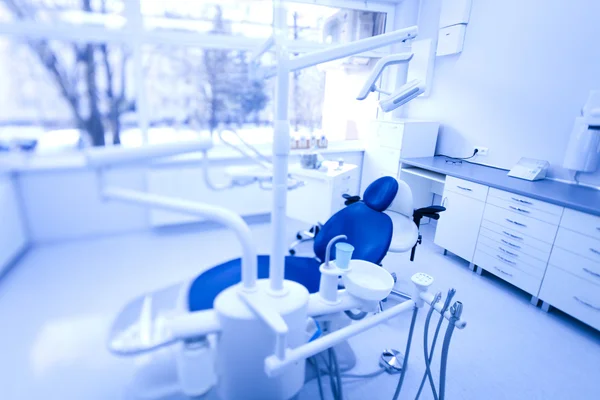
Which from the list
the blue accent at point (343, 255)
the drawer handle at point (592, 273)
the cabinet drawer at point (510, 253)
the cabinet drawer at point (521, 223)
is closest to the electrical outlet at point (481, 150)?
the cabinet drawer at point (521, 223)

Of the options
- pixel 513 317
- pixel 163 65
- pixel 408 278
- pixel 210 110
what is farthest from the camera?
pixel 210 110

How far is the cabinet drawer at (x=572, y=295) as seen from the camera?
6.66 feet

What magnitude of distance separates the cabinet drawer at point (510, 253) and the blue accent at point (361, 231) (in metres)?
1.19

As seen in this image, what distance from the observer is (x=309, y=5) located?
12.3 feet

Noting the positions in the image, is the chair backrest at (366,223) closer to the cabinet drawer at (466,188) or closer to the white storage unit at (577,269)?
the cabinet drawer at (466,188)

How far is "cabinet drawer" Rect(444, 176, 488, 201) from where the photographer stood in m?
2.65

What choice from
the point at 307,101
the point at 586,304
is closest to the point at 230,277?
the point at 586,304

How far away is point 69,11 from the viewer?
281cm

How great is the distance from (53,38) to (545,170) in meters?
4.32

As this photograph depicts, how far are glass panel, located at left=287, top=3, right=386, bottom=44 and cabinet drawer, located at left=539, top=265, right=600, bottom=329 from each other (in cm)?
328

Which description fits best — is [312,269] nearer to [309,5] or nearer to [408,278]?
[408,278]

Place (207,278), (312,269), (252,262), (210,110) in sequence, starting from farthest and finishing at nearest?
(210,110) → (312,269) → (207,278) → (252,262)

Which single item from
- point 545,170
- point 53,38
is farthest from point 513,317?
point 53,38

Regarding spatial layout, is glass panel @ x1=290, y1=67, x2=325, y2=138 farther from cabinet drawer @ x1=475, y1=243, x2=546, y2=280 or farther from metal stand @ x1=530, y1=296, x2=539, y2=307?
metal stand @ x1=530, y1=296, x2=539, y2=307
